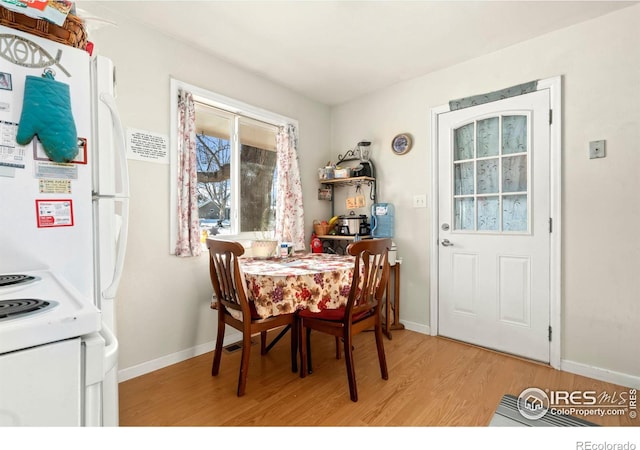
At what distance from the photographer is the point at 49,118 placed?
105 cm

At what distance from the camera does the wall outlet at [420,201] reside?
9.88 ft

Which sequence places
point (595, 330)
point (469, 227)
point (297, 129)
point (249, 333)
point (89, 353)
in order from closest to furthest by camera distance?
point (89, 353) < point (249, 333) < point (595, 330) < point (469, 227) < point (297, 129)

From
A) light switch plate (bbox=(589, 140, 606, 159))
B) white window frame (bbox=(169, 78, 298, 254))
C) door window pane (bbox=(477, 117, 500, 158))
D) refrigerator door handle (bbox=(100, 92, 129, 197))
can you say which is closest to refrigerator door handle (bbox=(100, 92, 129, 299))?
refrigerator door handle (bbox=(100, 92, 129, 197))

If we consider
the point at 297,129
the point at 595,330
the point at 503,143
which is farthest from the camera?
the point at 297,129

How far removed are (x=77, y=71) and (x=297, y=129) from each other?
240cm

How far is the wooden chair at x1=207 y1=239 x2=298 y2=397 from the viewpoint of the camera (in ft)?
6.29

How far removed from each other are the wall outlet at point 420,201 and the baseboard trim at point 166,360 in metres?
2.12

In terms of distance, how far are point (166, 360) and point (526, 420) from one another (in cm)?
241

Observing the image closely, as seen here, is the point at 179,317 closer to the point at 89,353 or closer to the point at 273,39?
the point at 89,353

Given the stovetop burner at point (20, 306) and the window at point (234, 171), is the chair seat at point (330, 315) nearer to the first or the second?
the window at point (234, 171)

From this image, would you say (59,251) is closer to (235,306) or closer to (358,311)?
(235,306)

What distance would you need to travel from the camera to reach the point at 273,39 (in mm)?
2424

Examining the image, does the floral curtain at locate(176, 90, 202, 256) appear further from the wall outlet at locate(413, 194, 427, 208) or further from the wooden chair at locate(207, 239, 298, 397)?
the wall outlet at locate(413, 194, 427, 208)
